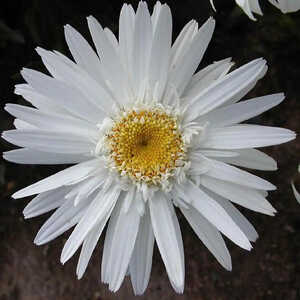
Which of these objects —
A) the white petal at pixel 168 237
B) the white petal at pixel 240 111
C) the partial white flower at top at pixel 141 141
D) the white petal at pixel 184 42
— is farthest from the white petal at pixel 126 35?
the white petal at pixel 168 237

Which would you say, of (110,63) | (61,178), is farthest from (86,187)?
(110,63)

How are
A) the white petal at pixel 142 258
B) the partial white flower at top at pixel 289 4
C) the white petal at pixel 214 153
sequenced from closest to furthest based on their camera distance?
the partial white flower at top at pixel 289 4, the white petal at pixel 214 153, the white petal at pixel 142 258

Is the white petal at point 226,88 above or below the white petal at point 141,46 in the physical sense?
below

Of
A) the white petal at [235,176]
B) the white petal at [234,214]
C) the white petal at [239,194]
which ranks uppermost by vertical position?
the white petal at [235,176]

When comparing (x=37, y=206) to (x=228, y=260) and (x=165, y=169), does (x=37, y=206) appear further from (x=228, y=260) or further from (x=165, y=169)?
(x=228, y=260)

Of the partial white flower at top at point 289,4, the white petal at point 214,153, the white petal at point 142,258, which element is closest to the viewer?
the partial white flower at top at point 289,4

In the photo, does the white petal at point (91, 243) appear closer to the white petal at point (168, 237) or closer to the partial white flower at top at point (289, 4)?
the white petal at point (168, 237)

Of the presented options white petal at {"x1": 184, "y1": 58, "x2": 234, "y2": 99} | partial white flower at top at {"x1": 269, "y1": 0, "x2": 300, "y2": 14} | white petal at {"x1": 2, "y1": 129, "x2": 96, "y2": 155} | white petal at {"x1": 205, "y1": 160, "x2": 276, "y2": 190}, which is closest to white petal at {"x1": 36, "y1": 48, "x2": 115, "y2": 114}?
white petal at {"x1": 2, "y1": 129, "x2": 96, "y2": 155}

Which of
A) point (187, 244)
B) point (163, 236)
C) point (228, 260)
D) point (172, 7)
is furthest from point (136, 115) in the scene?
point (187, 244)
